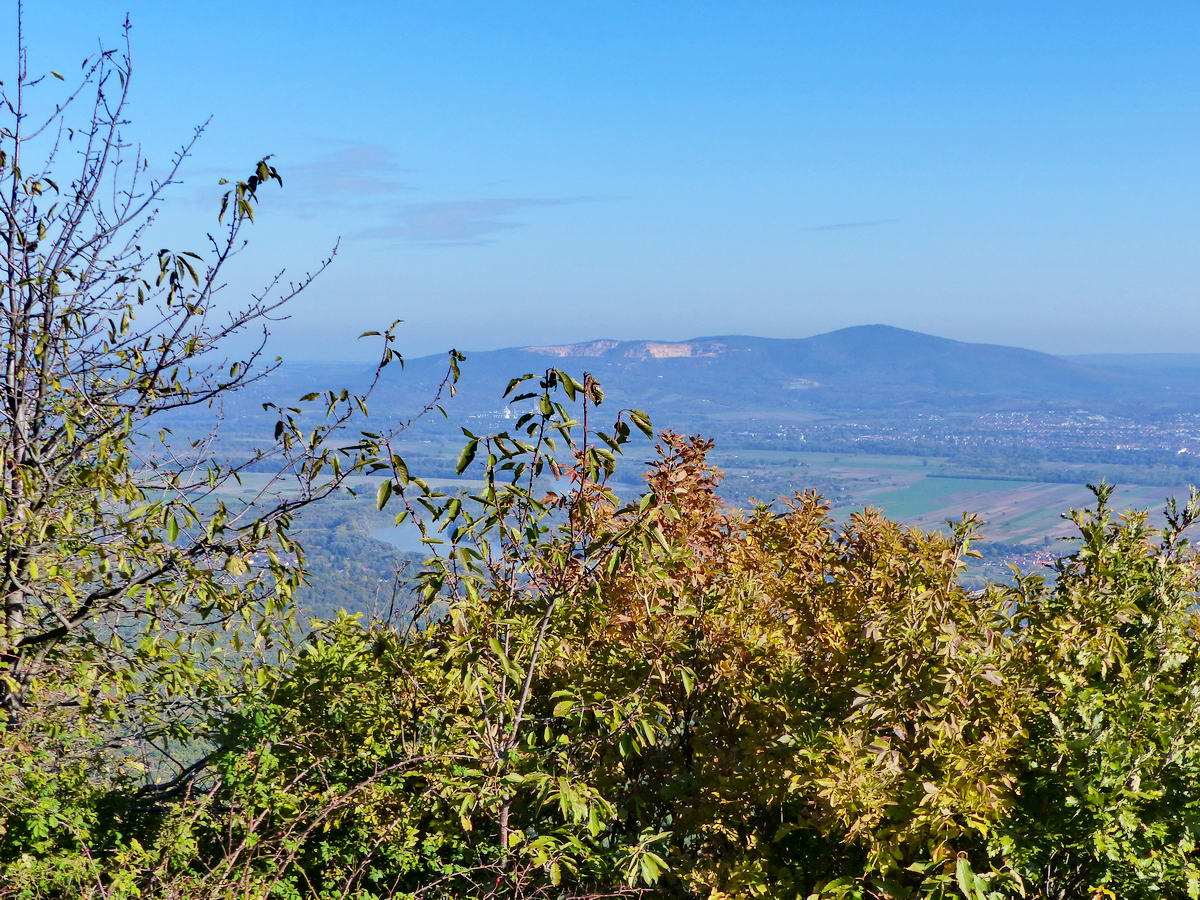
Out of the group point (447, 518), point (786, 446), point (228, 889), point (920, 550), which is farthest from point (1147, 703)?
point (786, 446)

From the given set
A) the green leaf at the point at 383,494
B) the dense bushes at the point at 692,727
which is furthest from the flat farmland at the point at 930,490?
the green leaf at the point at 383,494

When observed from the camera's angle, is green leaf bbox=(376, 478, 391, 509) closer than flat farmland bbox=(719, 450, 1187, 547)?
Yes

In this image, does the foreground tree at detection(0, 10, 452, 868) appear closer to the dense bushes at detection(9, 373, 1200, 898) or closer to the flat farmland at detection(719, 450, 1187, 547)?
the dense bushes at detection(9, 373, 1200, 898)

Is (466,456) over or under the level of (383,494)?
over

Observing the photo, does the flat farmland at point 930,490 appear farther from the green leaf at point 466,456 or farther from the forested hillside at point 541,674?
the green leaf at point 466,456

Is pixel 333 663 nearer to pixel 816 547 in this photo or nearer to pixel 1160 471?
pixel 816 547

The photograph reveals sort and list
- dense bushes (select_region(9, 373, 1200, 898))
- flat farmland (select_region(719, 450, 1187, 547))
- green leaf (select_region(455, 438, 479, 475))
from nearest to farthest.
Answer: green leaf (select_region(455, 438, 479, 475))
dense bushes (select_region(9, 373, 1200, 898))
flat farmland (select_region(719, 450, 1187, 547))

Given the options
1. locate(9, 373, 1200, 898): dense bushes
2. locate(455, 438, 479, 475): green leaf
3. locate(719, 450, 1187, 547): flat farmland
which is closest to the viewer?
locate(455, 438, 479, 475): green leaf

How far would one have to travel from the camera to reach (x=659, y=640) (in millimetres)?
5621

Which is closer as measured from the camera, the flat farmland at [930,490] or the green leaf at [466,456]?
the green leaf at [466,456]

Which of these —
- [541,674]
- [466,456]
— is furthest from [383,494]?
[541,674]

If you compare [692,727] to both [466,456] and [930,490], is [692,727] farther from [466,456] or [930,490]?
[930,490]

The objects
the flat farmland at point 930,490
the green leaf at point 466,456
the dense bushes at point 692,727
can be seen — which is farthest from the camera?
the flat farmland at point 930,490

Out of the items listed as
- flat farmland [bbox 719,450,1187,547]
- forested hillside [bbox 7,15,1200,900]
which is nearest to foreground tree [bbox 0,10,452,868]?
forested hillside [bbox 7,15,1200,900]
